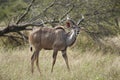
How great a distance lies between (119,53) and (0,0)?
21.1 feet

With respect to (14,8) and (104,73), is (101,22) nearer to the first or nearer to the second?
(14,8)

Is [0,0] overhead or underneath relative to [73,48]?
overhead

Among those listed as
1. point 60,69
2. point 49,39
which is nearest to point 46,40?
point 49,39

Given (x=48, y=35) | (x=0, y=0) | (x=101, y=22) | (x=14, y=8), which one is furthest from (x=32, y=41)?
(x=0, y=0)

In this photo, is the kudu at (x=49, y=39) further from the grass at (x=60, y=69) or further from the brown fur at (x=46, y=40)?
the grass at (x=60, y=69)

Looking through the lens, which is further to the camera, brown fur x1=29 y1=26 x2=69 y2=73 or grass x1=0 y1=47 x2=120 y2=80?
brown fur x1=29 y1=26 x2=69 y2=73

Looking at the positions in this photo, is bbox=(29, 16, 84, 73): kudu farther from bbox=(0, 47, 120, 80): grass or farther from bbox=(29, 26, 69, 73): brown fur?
bbox=(0, 47, 120, 80): grass

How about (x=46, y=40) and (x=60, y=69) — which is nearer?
(x=60, y=69)

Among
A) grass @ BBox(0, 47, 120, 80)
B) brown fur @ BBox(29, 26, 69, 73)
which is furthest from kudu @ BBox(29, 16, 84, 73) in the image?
grass @ BBox(0, 47, 120, 80)

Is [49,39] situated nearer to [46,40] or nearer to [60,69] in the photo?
[46,40]

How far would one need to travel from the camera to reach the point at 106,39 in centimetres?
1328

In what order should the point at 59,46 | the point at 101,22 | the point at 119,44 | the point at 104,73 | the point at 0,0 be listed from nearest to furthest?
the point at 104,73, the point at 59,46, the point at 101,22, the point at 119,44, the point at 0,0

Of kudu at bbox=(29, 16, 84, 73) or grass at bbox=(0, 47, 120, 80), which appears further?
kudu at bbox=(29, 16, 84, 73)

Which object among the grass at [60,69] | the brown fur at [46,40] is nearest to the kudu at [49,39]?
the brown fur at [46,40]
